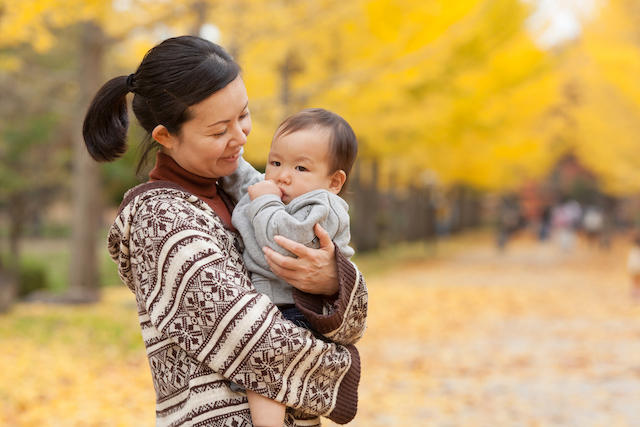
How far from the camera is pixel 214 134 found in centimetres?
155

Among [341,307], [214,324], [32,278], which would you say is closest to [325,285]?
[341,307]

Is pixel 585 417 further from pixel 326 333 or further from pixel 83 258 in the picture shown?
pixel 83 258

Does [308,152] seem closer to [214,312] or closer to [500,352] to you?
[214,312]

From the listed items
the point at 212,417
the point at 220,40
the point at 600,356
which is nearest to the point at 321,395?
the point at 212,417

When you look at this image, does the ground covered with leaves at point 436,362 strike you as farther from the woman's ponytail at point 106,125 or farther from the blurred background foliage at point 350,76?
the woman's ponytail at point 106,125

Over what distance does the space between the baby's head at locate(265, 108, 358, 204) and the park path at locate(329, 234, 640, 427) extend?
13.3 feet

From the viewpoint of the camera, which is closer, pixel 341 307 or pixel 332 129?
pixel 341 307

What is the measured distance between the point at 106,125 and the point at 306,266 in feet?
2.35

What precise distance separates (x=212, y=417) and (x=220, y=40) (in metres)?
8.02

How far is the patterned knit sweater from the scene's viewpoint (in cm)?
142

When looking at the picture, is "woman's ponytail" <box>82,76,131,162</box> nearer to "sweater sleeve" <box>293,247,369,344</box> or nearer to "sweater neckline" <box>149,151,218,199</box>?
"sweater neckline" <box>149,151,218,199</box>

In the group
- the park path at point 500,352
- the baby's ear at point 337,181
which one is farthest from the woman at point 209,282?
the park path at point 500,352

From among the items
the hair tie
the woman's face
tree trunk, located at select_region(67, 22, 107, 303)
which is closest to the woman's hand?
the woman's face

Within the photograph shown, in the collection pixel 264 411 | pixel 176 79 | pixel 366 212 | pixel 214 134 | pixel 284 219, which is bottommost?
pixel 264 411
